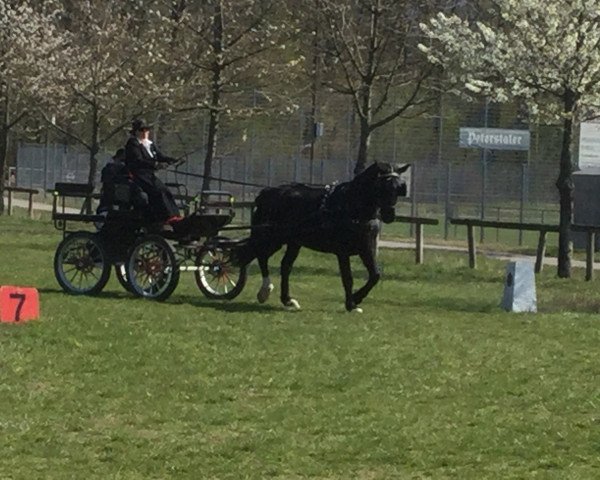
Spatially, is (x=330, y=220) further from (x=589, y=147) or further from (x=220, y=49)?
(x=589, y=147)

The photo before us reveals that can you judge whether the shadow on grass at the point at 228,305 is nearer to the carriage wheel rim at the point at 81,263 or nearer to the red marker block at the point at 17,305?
the carriage wheel rim at the point at 81,263

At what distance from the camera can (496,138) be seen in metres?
42.1

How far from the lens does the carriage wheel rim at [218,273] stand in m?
17.8

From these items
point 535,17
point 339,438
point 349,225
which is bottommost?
point 339,438

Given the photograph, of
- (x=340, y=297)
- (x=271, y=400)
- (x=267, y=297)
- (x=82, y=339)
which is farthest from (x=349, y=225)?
(x=271, y=400)

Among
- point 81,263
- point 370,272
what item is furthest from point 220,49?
point 370,272

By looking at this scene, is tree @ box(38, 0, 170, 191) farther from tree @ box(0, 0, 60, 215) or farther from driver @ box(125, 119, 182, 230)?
driver @ box(125, 119, 182, 230)

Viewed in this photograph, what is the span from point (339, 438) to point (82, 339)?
436 cm

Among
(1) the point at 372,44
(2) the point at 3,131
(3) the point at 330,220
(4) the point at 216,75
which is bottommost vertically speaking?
(3) the point at 330,220

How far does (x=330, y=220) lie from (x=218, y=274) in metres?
1.93

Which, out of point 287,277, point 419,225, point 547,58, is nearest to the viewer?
point 287,277

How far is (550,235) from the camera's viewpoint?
142ft

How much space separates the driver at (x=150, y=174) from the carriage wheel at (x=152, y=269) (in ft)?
0.99

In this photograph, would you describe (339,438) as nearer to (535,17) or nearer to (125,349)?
(125,349)
